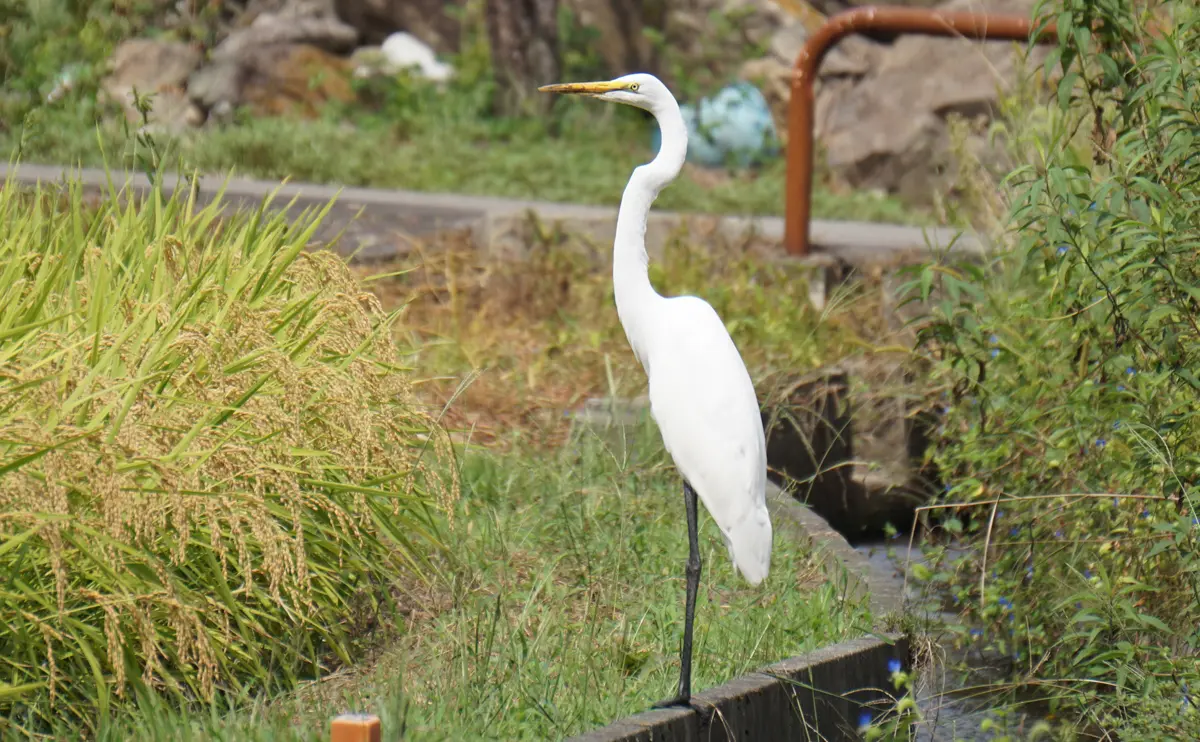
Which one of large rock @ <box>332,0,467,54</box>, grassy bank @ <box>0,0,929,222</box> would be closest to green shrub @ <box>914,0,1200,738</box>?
grassy bank @ <box>0,0,929,222</box>

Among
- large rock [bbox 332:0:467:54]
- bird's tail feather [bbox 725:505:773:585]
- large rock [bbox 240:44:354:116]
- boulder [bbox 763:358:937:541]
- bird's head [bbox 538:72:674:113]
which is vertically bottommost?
boulder [bbox 763:358:937:541]

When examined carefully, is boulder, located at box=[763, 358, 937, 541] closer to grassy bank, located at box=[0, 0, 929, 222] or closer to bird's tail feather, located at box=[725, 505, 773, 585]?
bird's tail feather, located at box=[725, 505, 773, 585]

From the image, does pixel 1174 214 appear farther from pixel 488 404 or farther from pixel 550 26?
pixel 550 26

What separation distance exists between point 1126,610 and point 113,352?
214 centimetres

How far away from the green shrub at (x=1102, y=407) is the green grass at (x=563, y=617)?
2.03 feet

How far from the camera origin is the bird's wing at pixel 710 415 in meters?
2.92

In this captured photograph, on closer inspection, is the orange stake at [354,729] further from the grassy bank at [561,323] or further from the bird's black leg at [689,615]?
the grassy bank at [561,323]

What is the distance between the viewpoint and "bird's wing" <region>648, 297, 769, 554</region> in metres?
2.92

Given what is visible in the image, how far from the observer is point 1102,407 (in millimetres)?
3939

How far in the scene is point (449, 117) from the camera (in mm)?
11461

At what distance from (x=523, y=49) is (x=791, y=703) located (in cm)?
917

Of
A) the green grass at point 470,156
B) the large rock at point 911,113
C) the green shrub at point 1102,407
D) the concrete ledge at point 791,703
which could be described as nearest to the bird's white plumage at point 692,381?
the concrete ledge at point 791,703

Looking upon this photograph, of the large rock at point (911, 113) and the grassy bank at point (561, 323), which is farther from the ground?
the large rock at point (911, 113)

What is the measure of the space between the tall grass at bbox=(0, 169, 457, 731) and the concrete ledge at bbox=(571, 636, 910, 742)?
29.2 inches
